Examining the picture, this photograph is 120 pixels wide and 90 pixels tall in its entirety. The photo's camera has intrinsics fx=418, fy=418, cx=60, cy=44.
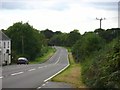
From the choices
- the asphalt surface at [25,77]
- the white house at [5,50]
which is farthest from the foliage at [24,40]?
the asphalt surface at [25,77]

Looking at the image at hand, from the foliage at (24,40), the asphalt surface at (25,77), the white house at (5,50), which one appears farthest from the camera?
the foliage at (24,40)

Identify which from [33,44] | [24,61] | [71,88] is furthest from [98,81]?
[33,44]

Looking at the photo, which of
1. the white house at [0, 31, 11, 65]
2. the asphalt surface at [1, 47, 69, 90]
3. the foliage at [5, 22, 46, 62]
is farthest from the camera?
the foliage at [5, 22, 46, 62]

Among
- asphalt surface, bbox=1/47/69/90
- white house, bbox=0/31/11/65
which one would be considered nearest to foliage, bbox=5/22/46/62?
white house, bbox=0/31/11/65

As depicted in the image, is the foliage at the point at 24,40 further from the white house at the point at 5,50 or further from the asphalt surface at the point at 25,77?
the asphalt surface at the point at 25,77

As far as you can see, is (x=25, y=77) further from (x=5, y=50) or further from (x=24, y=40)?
(x=24, y=40)

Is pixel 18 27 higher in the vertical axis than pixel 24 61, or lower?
higher

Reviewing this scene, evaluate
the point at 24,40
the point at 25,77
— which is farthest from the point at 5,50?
the point at 25,77

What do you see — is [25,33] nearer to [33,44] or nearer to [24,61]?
[33,44]

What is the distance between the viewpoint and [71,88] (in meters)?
21.0

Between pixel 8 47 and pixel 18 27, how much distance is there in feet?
94.7

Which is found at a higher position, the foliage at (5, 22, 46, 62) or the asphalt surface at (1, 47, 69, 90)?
the foliage at (5, 22, 46, 62)

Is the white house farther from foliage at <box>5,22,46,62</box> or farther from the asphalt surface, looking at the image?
the asphalt surface

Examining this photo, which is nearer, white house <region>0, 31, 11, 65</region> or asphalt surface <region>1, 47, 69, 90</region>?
asphalt surface <region>1, 47, 69, 90</region>
